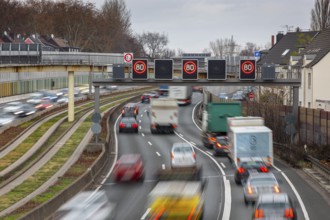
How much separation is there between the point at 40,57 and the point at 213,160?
1157 inches

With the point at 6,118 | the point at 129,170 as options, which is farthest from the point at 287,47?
the point at 129,170

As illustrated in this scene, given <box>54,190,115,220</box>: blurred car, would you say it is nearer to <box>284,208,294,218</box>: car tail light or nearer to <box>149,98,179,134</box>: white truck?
<box>284,208,294,218</box>: car tail light

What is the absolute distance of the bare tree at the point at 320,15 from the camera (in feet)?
336

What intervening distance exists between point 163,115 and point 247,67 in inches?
574

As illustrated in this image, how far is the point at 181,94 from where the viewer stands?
319 ft

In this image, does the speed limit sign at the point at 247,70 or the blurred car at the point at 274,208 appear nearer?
the blurred car at the point at 274,208

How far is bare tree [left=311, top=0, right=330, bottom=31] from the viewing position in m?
103

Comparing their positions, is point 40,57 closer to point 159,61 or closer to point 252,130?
point 159,61

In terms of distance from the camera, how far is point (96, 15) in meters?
196

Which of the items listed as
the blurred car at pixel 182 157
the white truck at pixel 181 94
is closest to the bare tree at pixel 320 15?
the white truck at pixel 181 94

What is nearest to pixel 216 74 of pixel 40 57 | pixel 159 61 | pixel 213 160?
pixel 159 61

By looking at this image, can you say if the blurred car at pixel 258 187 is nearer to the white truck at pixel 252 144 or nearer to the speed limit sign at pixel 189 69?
the white truck at pixel 252 144

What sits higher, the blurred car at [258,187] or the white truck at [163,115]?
the white truck at [163,115]

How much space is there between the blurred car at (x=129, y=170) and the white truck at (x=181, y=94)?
54.7m
